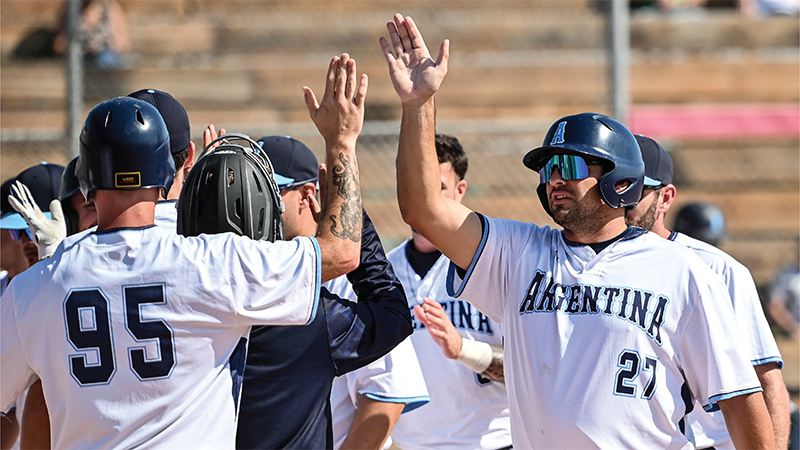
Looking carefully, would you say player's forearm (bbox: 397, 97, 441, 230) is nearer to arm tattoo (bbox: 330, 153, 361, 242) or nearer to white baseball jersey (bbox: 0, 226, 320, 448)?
arm tattoo (bbox: 330, 153, 361, 242)

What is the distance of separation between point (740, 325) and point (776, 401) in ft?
1.26

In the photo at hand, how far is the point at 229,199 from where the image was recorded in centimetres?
294

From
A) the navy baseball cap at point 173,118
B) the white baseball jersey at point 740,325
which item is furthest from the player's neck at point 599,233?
the navy baseball cap at point 173,118

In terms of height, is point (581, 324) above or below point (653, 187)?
below

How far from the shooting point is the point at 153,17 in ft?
38.4

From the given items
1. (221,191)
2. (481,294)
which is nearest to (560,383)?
(481,294)

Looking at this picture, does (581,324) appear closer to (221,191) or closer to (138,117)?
Answer: (221,191)

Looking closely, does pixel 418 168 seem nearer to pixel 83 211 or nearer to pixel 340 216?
pixel 340 216

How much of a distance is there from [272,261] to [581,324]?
1.20 metres

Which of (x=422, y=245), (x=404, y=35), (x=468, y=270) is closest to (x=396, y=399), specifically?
(x=468, y=270)

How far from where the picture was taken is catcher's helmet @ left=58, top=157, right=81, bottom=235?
4020mm

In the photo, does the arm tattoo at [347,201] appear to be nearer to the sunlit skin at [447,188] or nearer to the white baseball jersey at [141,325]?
the white baseball jersey at [141,325]

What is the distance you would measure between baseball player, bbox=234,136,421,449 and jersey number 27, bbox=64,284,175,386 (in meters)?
0.51

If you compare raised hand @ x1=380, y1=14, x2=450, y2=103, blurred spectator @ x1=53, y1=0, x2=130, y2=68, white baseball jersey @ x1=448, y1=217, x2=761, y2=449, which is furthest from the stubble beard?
blurred spectator @ x1=53, y1=0, x2=130, y2=68
